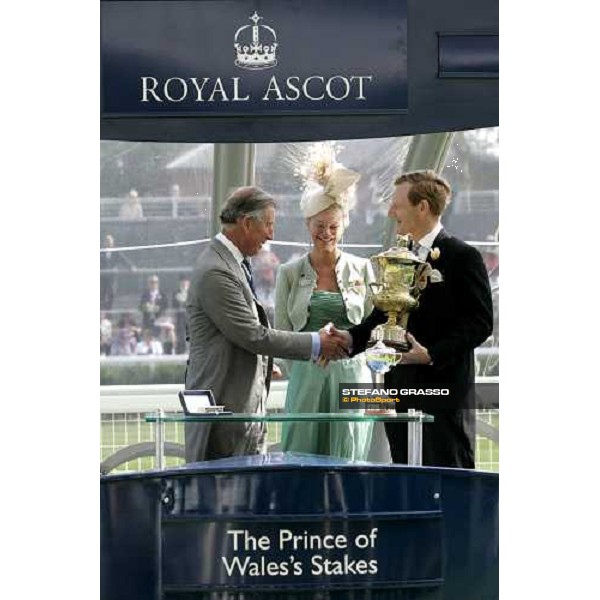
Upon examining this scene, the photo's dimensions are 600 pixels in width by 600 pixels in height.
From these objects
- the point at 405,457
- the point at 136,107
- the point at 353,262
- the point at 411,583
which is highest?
the point at 136,107

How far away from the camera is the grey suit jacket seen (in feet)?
19.4

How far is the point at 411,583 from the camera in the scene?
5.89m

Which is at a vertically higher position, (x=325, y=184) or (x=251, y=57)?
(x=251, y=57)

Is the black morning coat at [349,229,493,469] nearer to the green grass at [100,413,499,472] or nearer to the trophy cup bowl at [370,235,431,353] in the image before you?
the trophy cup bowl at [370,235,431,353]

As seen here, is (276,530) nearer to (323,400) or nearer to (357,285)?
(323,400)

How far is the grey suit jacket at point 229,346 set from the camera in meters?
5.92

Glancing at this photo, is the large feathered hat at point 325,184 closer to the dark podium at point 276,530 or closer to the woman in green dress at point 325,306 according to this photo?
the woman in green dress at point 325,306

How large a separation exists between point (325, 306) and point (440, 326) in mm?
391

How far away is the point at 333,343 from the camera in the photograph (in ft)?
19.6

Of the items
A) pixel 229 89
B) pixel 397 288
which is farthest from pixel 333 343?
pixel 229 89

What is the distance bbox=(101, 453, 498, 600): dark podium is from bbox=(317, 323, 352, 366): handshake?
0.35m
